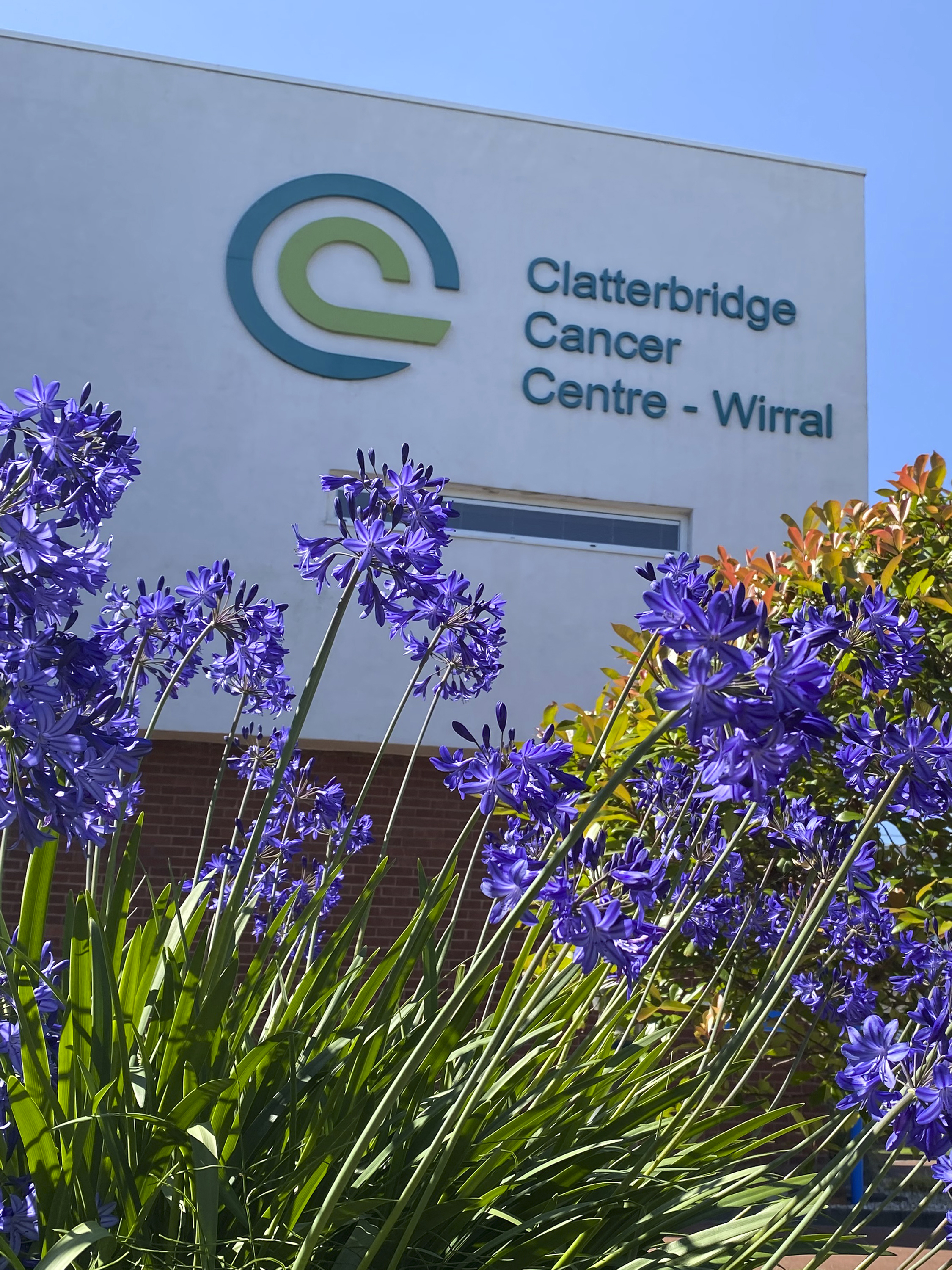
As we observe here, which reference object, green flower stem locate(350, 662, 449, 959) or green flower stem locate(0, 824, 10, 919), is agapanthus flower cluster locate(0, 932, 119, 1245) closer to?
green flower stem locate(0, 824, 10, 919)

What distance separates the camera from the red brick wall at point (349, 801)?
8.20 meters

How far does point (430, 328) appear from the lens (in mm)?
8844

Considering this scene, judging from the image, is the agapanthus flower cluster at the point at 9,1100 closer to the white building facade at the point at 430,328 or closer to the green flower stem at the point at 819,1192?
the green flower stem at the point at 819,1192

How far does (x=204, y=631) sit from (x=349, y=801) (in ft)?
21.1

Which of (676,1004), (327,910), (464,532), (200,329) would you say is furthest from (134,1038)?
(200,329)

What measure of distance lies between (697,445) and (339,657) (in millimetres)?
3391

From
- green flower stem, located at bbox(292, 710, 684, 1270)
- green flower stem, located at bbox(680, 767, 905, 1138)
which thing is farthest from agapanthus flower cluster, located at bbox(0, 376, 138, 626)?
green flower stem, located at bbox(680, 767, 905, 1138)

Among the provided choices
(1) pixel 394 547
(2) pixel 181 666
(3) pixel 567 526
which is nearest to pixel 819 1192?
(1) pixel 394 547

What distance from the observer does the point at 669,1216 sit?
6.84ft

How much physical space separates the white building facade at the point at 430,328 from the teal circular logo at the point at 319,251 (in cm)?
2

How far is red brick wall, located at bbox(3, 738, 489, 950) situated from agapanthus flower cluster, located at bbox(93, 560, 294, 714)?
17.1 ft

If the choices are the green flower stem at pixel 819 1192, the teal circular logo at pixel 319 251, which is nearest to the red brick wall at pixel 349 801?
the teal circular logo at pixel 319 251

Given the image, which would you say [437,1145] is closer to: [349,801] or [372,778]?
[372,778]

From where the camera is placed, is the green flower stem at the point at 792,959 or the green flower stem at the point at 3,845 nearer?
the green flower stem at the point at 792,959
